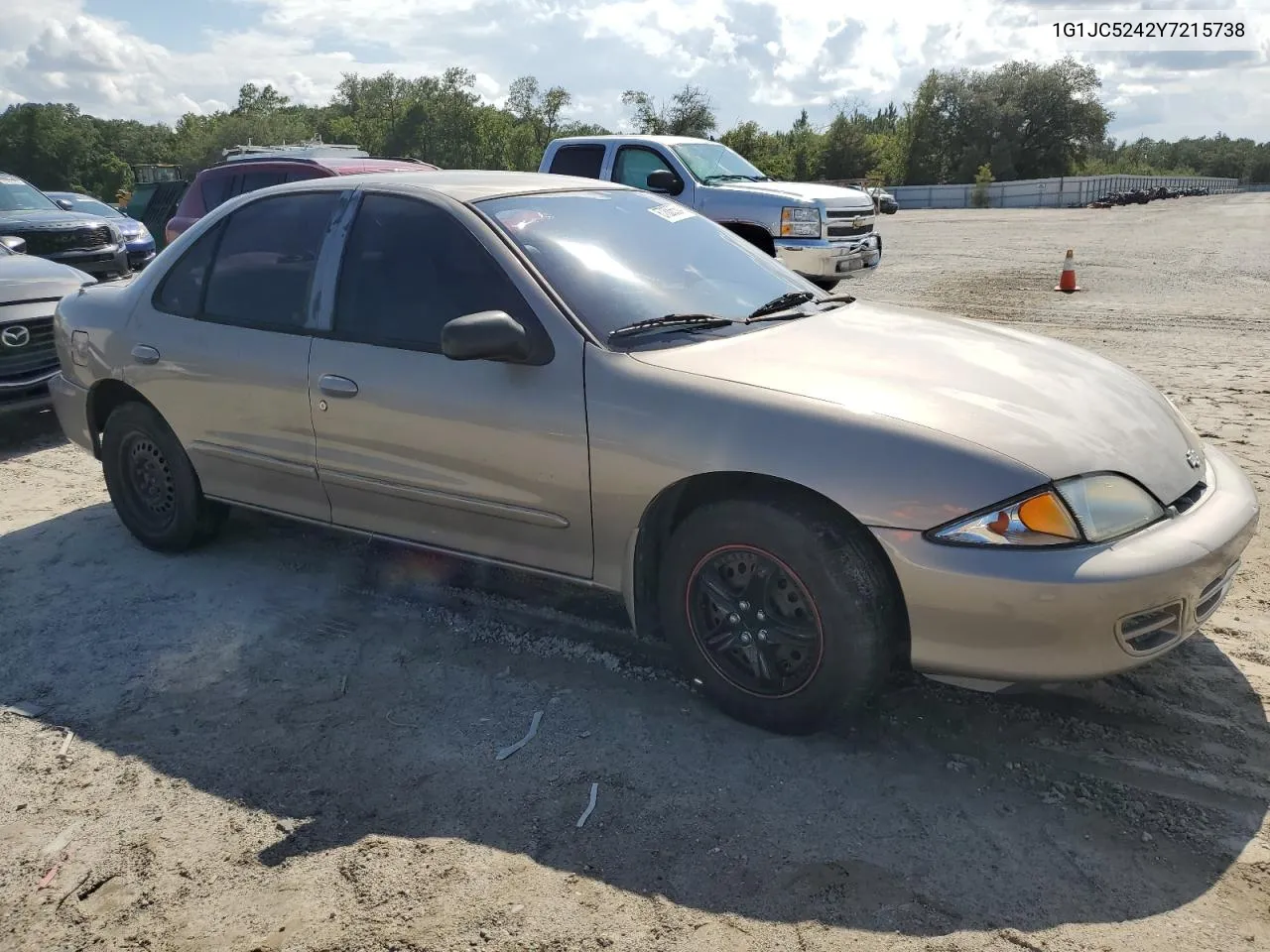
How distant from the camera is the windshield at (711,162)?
1158 centimetres

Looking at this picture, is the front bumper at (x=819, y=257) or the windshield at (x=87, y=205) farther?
the windshield at (x=87, y=205)

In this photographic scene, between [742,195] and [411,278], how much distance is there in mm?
8144

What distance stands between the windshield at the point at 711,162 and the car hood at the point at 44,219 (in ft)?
25.4

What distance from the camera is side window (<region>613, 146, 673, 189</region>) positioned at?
1156 centimetres

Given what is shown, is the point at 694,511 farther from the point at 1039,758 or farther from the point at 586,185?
the point at 586,185

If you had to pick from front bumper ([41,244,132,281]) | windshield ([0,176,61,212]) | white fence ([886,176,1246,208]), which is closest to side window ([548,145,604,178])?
front bumper ([41,244,132,281])

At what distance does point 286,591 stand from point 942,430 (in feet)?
9.52

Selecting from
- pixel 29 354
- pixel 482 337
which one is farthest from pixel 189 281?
pixel 29 354

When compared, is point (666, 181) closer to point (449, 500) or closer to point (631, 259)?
point (631, 259)

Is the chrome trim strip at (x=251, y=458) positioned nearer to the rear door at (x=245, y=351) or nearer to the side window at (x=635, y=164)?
the rear door at (x=245, y=351)

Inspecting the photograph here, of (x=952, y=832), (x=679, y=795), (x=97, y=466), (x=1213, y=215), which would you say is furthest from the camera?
(x=1213, y=215)

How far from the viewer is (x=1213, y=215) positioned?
3375 centimetres

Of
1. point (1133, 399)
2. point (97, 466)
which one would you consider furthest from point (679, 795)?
point (97, 466)

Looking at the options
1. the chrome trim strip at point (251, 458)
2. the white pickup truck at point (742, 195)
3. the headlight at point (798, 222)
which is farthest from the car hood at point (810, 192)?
the chrome trim strip at point (251, 458)
